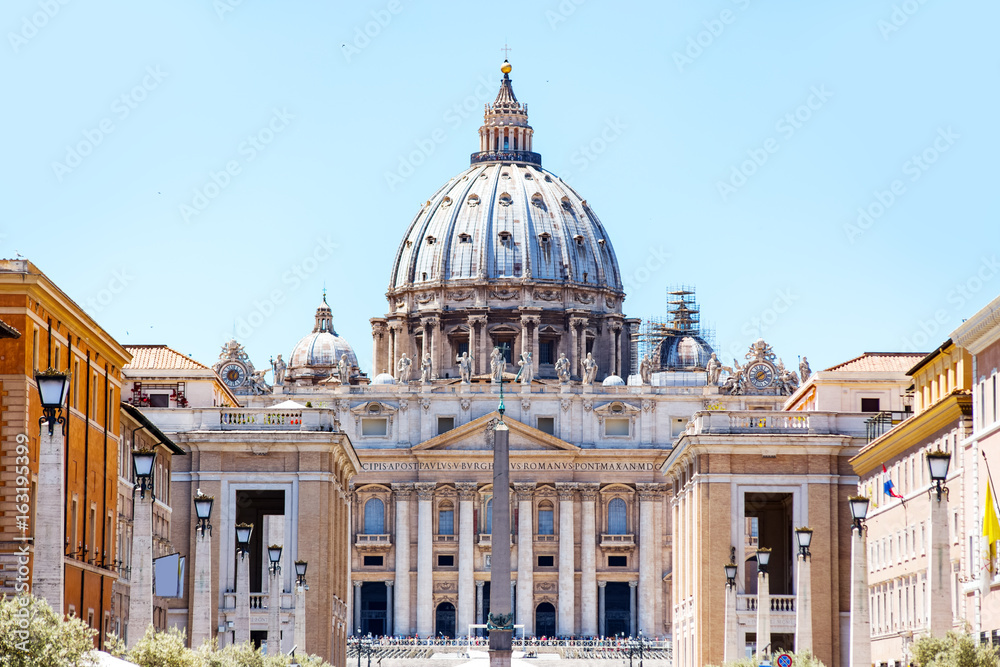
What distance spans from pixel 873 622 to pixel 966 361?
16.4 m

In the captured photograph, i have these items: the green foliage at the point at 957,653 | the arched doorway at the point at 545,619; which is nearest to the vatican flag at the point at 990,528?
the green foliage at the point at 957,653

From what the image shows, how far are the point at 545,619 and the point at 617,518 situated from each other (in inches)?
345

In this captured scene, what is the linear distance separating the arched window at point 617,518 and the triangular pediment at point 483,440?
519cm

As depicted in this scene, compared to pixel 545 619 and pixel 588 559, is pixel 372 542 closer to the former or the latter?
pixel 545 619

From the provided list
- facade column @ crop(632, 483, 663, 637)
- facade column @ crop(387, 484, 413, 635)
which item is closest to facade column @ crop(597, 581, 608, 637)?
facade column @ crop(632, 483, 663, 637)

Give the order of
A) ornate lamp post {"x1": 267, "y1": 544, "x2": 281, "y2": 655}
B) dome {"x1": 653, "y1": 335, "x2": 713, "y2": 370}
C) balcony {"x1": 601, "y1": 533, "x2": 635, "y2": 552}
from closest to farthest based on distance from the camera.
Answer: ornate lamp post {"x1": 267, "y1": 544, "x2": 281, "y2": 655}, balcony {"x1": 601, "y1": 533, "x2": 635, "y2": 552}, dome {"x1": 653, "y1": 335, "x2": 713, "y2": 370}

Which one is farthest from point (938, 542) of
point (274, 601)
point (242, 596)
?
point (242, 596)

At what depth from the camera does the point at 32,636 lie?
32719 millimetres

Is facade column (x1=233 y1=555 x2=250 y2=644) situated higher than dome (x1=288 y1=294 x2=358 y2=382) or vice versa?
dome (x1=288 y1=294 x2=358 y2=382)

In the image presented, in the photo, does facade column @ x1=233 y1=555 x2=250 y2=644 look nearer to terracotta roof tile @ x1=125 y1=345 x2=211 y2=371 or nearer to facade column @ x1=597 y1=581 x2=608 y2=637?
terracotta roof tile @ x1=125 y1=345 x2=211 y2=371

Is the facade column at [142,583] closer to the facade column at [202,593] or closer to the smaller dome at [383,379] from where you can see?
the facade column at [202,593]

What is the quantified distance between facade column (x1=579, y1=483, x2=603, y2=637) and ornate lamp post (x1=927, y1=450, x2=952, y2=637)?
357ft

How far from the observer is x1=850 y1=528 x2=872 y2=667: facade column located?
4416 cm

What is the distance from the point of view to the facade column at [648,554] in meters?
147
